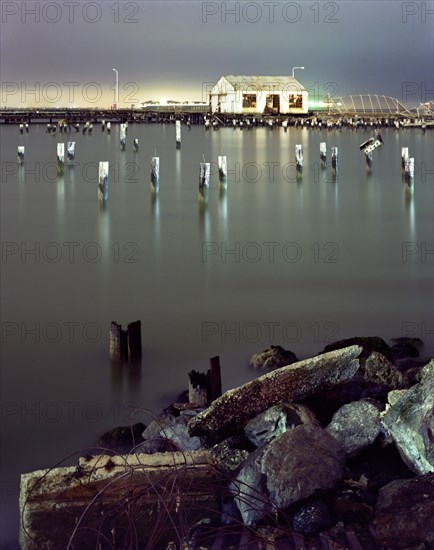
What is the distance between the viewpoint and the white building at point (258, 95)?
70562 millimetres

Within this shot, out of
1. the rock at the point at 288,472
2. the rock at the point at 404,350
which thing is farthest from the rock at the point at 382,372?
the rock at the point at 404,350

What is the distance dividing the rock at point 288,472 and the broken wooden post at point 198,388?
5.99ft

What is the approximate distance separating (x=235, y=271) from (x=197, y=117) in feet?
190

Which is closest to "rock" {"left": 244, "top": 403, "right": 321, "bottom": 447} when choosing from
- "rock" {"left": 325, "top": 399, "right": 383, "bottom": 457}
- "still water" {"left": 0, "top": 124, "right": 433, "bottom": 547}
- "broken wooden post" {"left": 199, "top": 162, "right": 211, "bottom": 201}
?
"rock" {"left": 325, "top": 399, "right": 383, "bottom": 457}

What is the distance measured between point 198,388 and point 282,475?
212cm

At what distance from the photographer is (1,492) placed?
4770mm

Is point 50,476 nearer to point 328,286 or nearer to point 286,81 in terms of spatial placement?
point 328,286

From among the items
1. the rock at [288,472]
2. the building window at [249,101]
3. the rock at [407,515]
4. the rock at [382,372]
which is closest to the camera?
the rock at [407,515]

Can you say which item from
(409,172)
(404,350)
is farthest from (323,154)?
(404,350)

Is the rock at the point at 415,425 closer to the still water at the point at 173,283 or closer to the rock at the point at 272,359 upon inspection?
the still water at the point at 173,283

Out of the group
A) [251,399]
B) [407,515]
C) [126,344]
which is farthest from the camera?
[126,344]

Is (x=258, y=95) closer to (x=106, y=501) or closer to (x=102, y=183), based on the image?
(x=102, y=183)

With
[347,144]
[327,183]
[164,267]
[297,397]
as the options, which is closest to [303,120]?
[347,144]

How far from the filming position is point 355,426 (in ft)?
14.0
